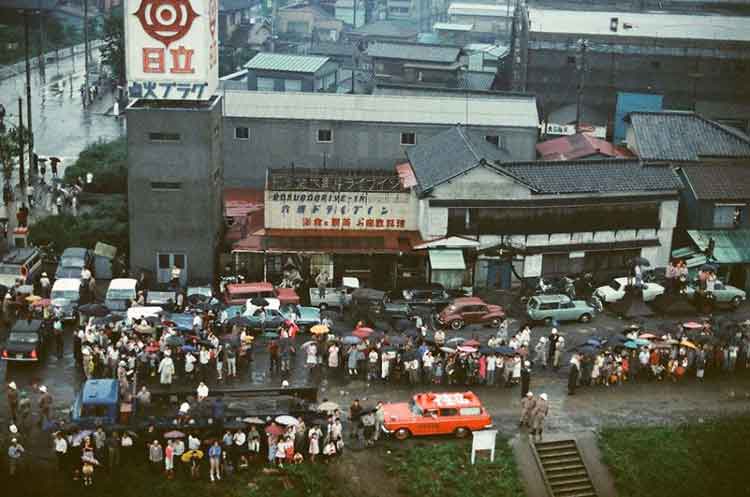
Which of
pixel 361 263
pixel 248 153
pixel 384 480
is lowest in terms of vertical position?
pixel 384 480

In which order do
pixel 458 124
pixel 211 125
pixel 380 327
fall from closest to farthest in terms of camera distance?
pixel 380 327 → pixel 211 125 → pixel 458 124

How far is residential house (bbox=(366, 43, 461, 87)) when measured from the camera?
88.1 m

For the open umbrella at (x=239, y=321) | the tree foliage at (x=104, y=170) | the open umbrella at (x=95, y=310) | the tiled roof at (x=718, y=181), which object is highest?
the tiled roof at (x=718, y=181)

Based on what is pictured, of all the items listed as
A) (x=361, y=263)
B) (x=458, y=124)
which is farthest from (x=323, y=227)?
(x=458, y=124)

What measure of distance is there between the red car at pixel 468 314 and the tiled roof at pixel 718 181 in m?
14.4

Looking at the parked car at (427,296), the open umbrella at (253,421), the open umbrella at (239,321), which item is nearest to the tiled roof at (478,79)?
the parked car at (427,296)

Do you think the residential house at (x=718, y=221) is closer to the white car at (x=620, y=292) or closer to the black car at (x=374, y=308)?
the white car at (x=620, y=292)

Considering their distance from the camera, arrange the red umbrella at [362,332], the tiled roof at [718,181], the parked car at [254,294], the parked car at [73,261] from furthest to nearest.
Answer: the tiled roof at [718,181] < the parked car at [73,261] < the parked car at [254,294] < the red umbrella at [362,332]

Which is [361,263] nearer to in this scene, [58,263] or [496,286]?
[496,286]

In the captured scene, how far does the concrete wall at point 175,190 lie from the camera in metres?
47.8

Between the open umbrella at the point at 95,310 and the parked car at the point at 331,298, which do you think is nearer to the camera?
the open umbrella at the point at 95,310

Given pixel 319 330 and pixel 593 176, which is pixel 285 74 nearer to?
pixel 593 176

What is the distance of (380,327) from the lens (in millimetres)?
43531

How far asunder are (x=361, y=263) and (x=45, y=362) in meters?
16.5
